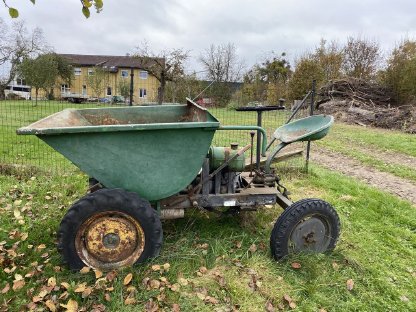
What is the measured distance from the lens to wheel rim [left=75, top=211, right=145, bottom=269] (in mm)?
2611

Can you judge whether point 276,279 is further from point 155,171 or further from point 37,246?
point 37,246

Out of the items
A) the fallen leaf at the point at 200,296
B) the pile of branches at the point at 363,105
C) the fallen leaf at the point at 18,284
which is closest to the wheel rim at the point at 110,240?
the fallen leaf at the point at 18,284

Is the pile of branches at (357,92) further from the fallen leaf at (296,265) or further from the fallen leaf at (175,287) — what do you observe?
the fallen leaf at (175,287)

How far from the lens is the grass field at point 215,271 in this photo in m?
2.43

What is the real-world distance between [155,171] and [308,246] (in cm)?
150

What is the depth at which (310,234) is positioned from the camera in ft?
9.86

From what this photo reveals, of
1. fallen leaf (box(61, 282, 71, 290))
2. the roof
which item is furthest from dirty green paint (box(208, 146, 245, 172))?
the roof

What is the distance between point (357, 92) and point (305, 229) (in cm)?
2020

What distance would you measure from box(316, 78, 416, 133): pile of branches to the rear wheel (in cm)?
1498

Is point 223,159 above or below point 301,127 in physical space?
below

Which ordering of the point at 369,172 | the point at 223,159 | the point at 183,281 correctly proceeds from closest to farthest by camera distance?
the point at 183,281, the point at 223,159, the point at 369,172

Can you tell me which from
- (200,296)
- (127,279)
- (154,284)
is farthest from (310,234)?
(127,279)

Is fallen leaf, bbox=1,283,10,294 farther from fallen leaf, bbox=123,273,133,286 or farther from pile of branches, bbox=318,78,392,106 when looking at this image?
pile of branches, bbox=318,78,392,106

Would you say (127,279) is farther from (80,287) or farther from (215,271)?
(215,271)
